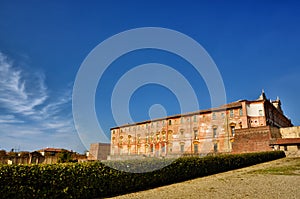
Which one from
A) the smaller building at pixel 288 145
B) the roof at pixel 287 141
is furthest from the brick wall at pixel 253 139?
the roof at pixel 287 141

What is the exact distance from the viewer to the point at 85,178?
8016 mm

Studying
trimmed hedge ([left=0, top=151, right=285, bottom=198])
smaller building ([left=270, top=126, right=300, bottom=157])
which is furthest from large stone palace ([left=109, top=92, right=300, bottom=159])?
trimmed hedge ([left=0, top=151, right=285, bottom=198])

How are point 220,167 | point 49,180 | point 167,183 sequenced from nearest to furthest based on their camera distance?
1. point 49,180
2. point 167,183
3. point 220,167

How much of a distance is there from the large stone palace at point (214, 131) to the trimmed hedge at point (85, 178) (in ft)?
67.2

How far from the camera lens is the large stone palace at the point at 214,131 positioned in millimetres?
30312

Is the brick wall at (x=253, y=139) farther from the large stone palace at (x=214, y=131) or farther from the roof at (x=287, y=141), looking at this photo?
the roof at (x=287, y=141)

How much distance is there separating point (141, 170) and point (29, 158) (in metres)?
15.2

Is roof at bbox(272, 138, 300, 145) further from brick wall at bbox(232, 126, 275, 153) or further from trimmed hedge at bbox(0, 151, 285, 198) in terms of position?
trimmed hedge at bbox(0, 151, 285, 198)

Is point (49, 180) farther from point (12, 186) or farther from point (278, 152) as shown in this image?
point (278, 152)

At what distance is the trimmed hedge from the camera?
6606mm

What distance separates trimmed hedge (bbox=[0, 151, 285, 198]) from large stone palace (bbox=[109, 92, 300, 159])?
20.5 meters

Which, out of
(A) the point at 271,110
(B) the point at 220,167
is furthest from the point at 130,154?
(B) the point at 220,167

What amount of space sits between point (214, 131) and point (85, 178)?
33.7 meters

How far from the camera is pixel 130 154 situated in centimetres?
5362
